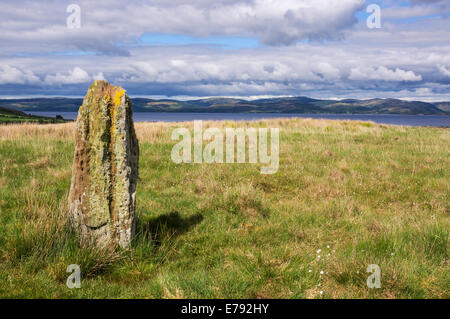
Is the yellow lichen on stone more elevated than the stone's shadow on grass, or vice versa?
the yellow lichen on stone

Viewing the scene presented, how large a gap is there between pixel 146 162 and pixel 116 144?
657cm

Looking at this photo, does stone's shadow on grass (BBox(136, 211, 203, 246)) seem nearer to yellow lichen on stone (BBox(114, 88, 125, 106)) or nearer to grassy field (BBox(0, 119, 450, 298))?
grassy field (BBox(0, 119, 450, 298))

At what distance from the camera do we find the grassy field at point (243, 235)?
4289 mm

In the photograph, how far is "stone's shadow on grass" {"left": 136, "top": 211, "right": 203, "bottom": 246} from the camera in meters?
5.84

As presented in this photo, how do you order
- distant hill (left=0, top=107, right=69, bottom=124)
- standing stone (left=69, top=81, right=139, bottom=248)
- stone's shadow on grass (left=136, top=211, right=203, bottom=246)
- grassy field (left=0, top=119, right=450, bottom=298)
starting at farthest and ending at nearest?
distant hill (left=0, top=107, right=69, bottom=124), stone's shadow on grass (left=136, top=211, right=203, bottom=246), standing stone (left=69, top=81, right=139, bottom=248), grassy field (left=0, top=119, right=450, bottom=298)

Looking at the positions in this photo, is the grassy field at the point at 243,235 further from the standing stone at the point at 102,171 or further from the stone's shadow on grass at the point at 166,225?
the standing stone at the point at 102,171

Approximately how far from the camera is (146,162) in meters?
11.5

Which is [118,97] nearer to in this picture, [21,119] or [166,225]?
[166,225]

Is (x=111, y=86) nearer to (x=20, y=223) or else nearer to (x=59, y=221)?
(x=59, y=221)

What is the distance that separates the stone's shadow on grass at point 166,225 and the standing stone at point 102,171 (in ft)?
1.79

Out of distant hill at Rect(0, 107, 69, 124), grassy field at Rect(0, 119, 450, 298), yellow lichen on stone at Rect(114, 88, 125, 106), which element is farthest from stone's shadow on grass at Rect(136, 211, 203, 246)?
distant hill at Rect(0, 107, 69, 124)

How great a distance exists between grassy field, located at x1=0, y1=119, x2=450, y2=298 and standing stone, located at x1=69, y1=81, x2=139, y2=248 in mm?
312

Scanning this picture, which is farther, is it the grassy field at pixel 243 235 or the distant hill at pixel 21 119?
the distant hill at pixel 21 119

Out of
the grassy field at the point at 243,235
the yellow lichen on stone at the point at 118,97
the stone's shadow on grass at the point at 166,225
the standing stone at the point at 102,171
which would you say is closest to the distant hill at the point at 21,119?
the grassy field at the point at 243,235
